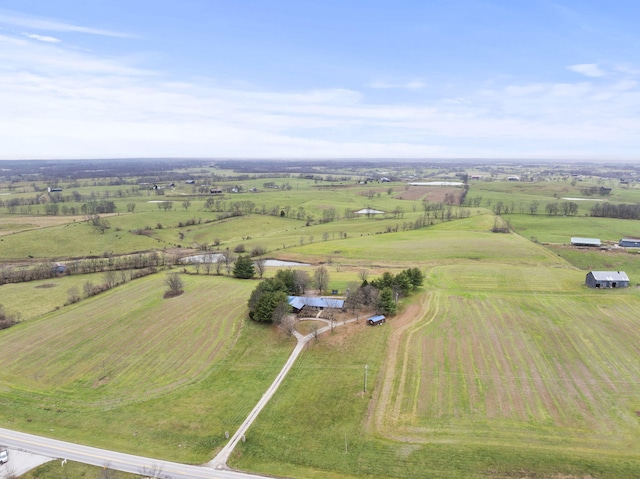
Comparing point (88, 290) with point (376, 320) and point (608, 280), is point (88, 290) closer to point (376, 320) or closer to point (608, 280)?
point (376, 320)

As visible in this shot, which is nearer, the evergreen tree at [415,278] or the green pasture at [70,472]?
the green pasture at [70,472]

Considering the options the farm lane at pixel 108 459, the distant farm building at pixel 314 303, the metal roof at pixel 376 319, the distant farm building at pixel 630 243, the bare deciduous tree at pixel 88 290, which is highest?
the distant farm building at pixel 630 243

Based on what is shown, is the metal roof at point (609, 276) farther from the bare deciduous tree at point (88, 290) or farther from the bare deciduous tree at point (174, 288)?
the bare deciduous tree at point (88, 290)

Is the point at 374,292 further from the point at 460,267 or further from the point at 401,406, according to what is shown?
the point at 460,267

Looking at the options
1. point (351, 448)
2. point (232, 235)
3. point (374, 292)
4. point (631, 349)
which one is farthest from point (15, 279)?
point (631, 349)

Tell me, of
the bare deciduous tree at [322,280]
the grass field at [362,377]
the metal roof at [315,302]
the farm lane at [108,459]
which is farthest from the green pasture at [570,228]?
the farm lane at [108,459]

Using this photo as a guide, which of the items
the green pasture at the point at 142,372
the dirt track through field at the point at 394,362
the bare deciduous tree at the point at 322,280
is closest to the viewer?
the green pasture at the point at 142,372
